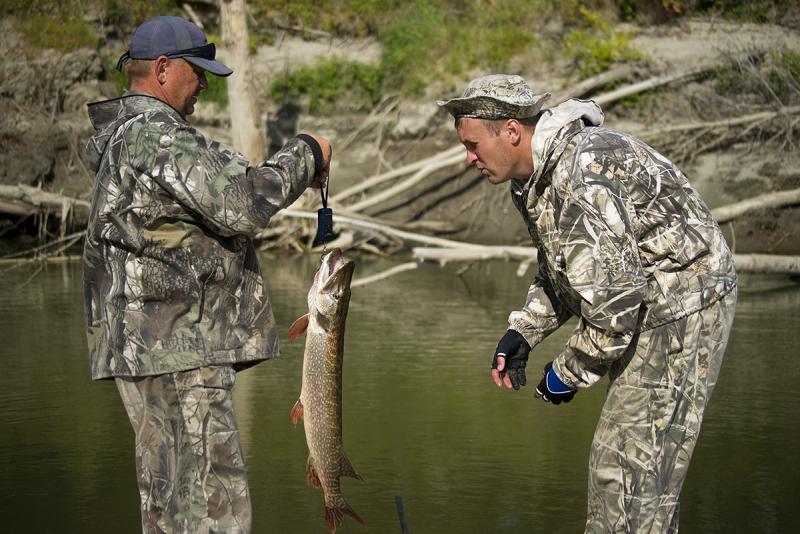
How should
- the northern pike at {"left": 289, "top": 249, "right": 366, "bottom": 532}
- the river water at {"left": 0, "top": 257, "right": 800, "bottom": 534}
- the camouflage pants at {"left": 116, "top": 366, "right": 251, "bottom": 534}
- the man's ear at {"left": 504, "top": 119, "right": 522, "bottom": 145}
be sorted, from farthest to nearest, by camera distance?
the river water at {"left": 0, "top": 257, "right": 800, "bottom": 534}, the northern pike at {"left": 289, "top": 249, "right": 366, "bottom": 532}, the camouflage pants at {"left": 116, "top": 366, "right": 251, "bottom": 534}, the man's ear at {"left": 504, "top": 119, "right": 522, "bottom": 145}

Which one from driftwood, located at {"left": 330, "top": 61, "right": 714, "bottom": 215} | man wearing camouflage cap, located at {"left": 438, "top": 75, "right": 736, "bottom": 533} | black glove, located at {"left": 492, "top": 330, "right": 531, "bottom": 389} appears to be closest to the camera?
man wearing camouflage cap, located at {"left": 438, "top": 75, "right": 736, "bottom": 533}

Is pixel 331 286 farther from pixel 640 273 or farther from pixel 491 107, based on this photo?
pixel 640 273

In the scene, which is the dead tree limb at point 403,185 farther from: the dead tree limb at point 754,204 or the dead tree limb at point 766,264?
the dead tree limb at point 766,264

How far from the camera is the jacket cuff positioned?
412 cm

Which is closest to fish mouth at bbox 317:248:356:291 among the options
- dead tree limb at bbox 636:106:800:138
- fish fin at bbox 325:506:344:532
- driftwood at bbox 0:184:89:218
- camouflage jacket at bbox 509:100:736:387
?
camouflage jacket at bbox 509:100:736:387

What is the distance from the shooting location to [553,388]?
13.1ft

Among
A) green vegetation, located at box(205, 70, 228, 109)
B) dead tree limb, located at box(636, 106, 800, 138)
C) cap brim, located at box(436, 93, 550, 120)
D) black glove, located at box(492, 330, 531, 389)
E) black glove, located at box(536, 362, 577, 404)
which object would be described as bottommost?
black glove, located at box(536, 362, 577, 404)

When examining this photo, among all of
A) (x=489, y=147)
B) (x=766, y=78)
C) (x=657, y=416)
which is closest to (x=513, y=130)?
(x=489, y=147)

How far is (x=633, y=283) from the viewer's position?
12.0 ft

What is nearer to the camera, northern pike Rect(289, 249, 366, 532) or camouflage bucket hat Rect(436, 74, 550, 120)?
camouflage bucket hat Rect(436, 74, 550, 120)

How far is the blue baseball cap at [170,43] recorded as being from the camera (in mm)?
4078

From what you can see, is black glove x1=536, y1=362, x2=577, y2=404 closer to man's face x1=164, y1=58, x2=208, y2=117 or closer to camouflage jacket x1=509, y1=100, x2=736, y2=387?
camouflage jacket x1=509, y1=100, x2=736, y2=387

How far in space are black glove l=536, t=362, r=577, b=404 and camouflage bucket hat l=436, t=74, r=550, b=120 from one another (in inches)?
32.9

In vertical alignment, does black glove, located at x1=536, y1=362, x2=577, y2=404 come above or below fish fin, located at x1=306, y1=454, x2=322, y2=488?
above
